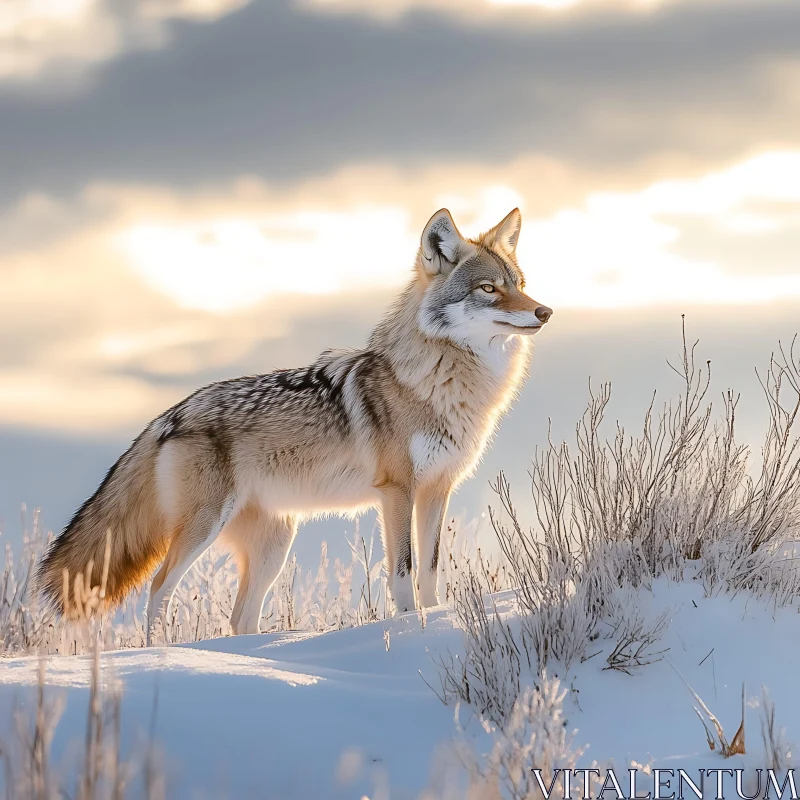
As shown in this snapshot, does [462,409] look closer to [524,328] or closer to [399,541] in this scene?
[524,328]

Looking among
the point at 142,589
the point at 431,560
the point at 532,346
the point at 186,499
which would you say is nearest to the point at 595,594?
the point at 431,560

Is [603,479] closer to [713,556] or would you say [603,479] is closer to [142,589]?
[713,556]

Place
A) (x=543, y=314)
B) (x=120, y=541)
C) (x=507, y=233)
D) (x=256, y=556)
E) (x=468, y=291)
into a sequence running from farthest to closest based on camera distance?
(x=256, y=556)
(x=507, y=233)
(x=120, y=541)
(x=468, y=291)
(x=543, y=314)

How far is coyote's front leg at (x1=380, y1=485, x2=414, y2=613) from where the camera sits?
605 centimetres

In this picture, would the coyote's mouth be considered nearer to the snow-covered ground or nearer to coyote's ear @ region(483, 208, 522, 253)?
coyote's ear @ region(483, 208, 522, 253)

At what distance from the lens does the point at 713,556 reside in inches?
209

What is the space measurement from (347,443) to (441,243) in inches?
60.6

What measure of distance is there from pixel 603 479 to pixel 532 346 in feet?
5.49

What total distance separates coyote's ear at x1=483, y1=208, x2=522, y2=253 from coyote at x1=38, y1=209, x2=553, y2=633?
1 cm

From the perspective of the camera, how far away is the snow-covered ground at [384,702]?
133 inches

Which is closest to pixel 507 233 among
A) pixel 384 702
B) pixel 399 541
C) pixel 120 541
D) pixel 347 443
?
pixel 347 443

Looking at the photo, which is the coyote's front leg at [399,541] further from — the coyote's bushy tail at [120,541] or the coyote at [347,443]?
the coyote's bushy tail at [120,541]

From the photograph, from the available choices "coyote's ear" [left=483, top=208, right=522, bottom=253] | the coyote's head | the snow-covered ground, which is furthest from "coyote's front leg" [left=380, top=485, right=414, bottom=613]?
"coyote's ear" [left=483, top=208, right=522, bottom=253]

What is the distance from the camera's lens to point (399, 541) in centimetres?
608
